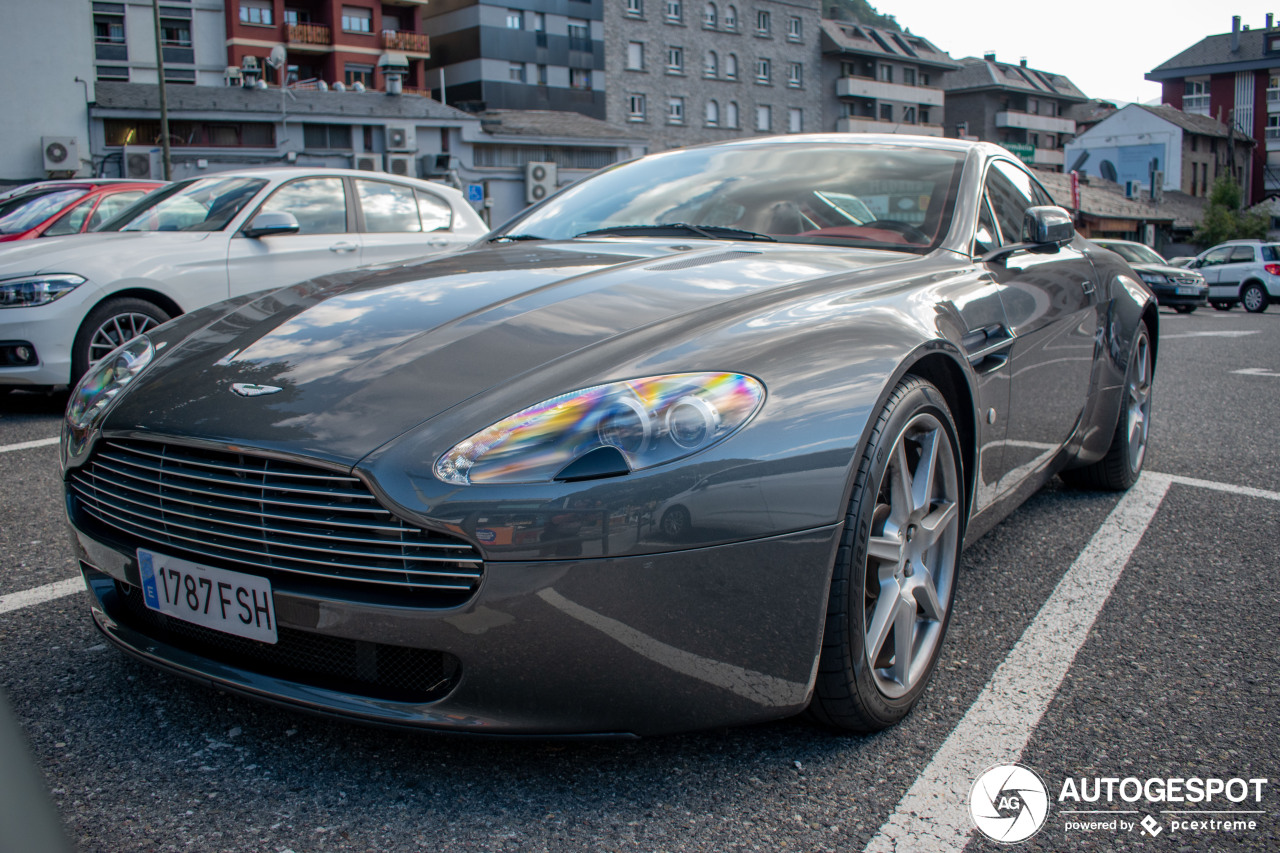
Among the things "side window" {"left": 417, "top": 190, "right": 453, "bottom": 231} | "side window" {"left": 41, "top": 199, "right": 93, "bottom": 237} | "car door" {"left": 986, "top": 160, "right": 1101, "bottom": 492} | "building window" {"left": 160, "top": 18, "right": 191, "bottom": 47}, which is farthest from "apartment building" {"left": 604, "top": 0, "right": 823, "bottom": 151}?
"car door" {"left": 986, "top": 160, "right": 1101, "bottom": 492}

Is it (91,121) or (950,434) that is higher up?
(91,121)

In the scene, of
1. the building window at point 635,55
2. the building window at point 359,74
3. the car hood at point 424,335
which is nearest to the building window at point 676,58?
the building window at point 635,55

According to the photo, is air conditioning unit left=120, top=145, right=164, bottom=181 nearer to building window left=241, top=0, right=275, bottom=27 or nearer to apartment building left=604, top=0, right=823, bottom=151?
building window left=241, top=0, right=275, bottom=27

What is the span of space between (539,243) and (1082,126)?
3693 inches

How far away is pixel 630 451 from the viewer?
65.7 inches

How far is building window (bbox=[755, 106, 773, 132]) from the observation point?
2352 inches

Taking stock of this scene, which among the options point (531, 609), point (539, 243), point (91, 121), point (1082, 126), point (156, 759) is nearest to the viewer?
point (531, 609)

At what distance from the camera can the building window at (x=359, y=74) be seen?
49062mm

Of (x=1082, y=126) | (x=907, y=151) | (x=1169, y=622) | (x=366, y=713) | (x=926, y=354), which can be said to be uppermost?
(x=1082, y=126)

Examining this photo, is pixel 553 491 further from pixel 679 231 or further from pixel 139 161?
pixel 139 161

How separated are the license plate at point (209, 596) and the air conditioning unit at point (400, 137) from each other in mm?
38477

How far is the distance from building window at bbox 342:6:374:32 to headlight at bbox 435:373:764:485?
2075 inches

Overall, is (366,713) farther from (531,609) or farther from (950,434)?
(950,434)

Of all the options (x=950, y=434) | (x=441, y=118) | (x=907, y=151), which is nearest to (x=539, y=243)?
(x=907, y=151)
